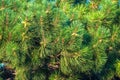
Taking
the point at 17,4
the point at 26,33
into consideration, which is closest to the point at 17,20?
the point at 26,33

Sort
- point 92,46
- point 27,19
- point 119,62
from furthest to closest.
Answer: point 119,62, point 92,46, point 27,19

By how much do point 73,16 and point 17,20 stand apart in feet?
1.21

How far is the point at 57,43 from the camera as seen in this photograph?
88.4 inches

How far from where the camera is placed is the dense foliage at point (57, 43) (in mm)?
2203

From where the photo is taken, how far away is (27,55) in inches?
89.1

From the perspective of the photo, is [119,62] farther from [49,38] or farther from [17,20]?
[17,20]

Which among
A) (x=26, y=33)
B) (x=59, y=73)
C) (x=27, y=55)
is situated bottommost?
(x=59, y=73)

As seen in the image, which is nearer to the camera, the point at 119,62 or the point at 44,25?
the point at 44,25

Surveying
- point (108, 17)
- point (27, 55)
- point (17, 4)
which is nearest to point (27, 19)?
point (27, 55)

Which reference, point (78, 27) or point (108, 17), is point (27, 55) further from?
point (108, 17)

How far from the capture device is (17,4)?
8.32 ft

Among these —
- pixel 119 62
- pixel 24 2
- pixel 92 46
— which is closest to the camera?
pixel 92 46

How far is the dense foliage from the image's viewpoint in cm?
220

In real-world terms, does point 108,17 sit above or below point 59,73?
above
